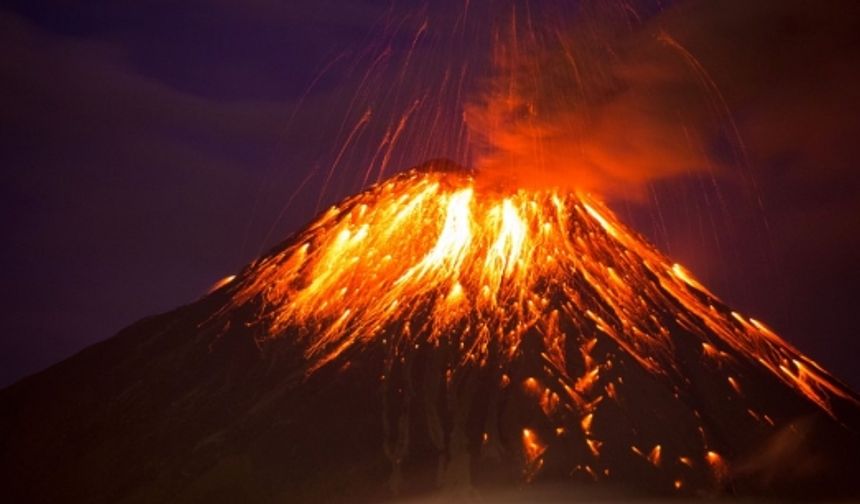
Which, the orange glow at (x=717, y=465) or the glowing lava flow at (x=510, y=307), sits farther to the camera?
the glowing lava flow at (x=510, y=307)

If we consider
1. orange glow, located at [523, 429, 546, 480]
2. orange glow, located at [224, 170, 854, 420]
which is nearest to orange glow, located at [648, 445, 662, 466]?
orange glow, located at [224, 170, 854, 420]

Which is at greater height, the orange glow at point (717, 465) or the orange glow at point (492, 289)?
the orange glow at point (492, 289)

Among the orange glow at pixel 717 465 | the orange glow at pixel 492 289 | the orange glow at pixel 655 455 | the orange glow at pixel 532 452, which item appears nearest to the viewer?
the orange glow at pixel 532 452

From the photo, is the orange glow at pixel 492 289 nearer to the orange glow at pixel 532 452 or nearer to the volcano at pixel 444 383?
the volcano at pixel 444 383

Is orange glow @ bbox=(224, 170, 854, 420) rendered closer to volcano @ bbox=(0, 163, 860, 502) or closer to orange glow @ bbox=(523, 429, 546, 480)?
volcano @ bbox=(0, 163, 860, 502)

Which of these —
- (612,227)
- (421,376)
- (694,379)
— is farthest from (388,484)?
(612,227)

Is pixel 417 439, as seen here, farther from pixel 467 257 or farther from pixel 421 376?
pixel 467 257

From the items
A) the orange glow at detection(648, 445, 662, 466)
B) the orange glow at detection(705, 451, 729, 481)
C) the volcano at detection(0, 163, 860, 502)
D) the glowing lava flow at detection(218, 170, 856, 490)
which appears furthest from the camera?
the glowing lava flow at detection(218, 170, 856, 490)

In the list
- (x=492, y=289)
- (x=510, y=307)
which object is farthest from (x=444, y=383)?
(x=492, y=289)

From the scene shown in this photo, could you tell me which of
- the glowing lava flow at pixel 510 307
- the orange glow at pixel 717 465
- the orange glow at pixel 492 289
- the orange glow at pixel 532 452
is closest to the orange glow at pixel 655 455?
the glowing lava flow at pixel 510 307
